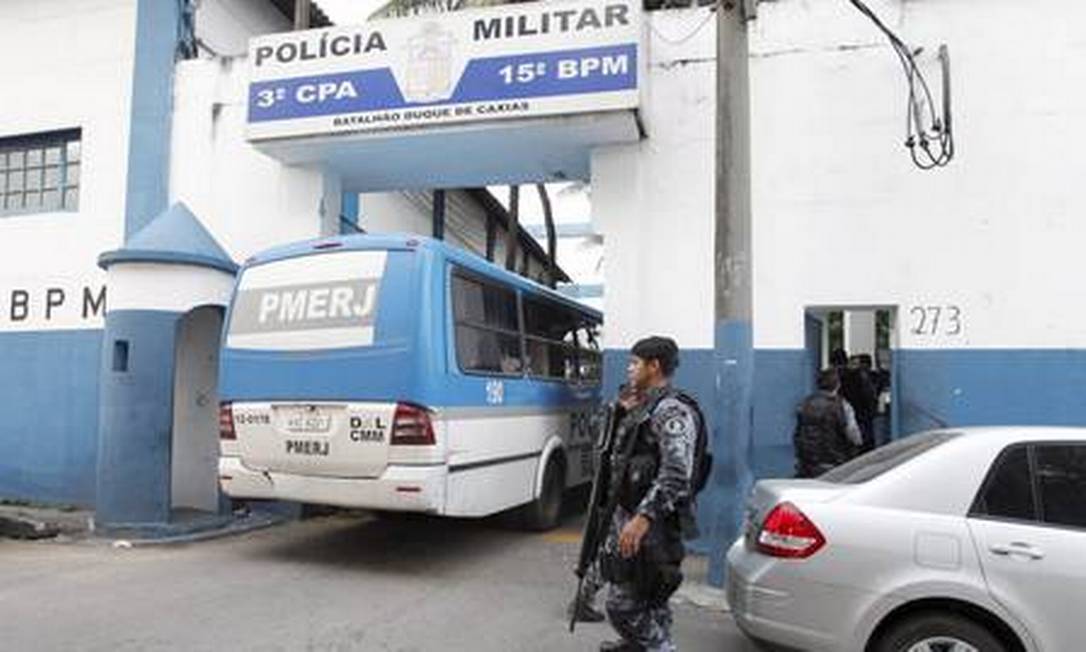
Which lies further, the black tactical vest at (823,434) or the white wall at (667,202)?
the white wall at (667,202)

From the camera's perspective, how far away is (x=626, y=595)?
17.7 ft

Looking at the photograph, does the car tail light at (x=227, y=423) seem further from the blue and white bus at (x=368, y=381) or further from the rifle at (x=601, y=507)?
the rifle at (x=601, y=507)

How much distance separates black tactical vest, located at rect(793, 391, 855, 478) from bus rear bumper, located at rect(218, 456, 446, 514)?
10.0ft

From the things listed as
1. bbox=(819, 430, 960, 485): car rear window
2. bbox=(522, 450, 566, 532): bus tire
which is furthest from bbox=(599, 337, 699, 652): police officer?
bbox=(522, 450, 566, 532): bus tire

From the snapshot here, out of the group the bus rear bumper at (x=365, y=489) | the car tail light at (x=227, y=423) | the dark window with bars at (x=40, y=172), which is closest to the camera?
the bus rear bumper at (x=365, y=489)

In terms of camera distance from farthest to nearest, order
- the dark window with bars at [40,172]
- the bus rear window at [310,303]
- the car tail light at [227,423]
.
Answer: the dark window with bars at [40,172] → the car tail light at [227,423] → the bus rear window at [310,303]

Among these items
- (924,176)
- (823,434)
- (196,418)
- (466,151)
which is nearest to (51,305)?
(196,418)

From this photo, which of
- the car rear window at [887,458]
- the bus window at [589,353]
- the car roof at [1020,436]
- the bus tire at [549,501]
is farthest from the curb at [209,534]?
the car roof at [1020,436]

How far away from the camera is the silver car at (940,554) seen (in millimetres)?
4898

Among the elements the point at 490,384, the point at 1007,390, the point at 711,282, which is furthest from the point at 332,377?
the point at 1007,390

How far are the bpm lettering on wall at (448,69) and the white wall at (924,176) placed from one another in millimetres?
1541

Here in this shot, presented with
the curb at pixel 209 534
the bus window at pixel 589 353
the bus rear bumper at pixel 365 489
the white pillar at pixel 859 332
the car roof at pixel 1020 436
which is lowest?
the curb at pixel 209 534

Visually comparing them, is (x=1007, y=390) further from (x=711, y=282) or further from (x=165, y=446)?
(x=165, y=446)

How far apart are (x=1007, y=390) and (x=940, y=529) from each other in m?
5.30
